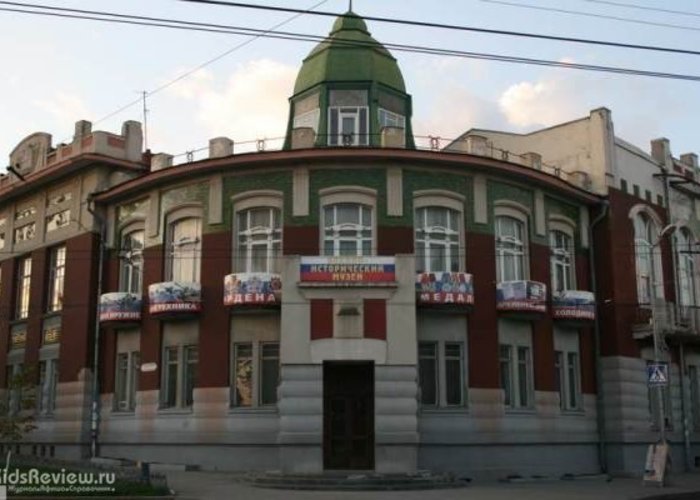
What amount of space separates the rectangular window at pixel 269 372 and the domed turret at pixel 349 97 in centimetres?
759

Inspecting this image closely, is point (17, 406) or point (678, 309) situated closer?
point (678, 309)

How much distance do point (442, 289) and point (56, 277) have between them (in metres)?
16.2

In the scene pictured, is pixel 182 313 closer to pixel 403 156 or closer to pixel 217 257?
pixel 217 257

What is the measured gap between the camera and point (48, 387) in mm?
32312

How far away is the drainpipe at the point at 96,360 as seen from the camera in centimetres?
2933

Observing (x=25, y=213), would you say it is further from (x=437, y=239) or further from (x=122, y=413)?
(x=437, y=239)

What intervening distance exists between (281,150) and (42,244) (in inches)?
505

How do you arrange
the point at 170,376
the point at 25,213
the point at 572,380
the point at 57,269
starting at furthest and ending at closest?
the point at 25,213 < the point at 57,269 < the point at 572,380 < the point at 170,376

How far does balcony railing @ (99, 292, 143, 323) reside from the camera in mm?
28375

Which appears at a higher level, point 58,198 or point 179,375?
point 58,198

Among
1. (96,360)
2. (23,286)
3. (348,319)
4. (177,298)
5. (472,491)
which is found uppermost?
(23,286)

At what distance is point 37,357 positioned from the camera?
32.8m

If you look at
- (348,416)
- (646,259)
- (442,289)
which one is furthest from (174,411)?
(646,259)

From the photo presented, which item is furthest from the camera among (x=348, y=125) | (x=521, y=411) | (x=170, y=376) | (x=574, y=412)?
(x=348, y=125)
